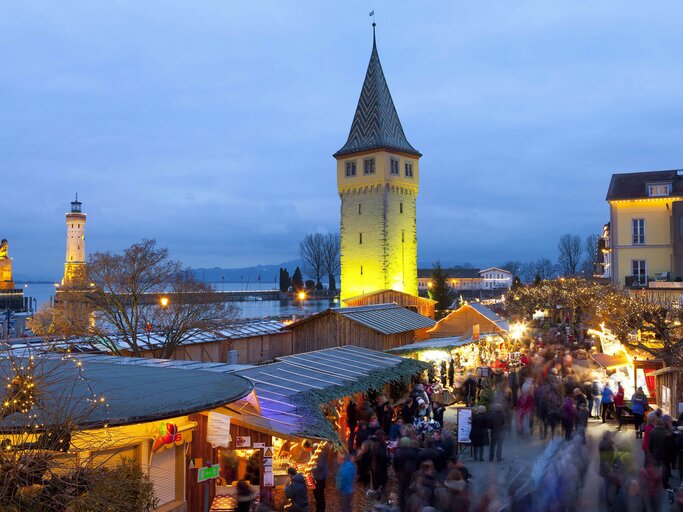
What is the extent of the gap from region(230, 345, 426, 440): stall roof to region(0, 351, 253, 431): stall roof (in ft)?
4.54

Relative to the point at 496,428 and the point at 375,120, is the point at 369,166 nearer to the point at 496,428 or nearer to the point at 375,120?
the point at 375,120

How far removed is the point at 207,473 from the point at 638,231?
40.5m

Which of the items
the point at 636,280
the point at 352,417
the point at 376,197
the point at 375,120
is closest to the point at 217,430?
the point at 352,417

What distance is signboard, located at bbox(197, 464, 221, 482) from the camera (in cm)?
1003

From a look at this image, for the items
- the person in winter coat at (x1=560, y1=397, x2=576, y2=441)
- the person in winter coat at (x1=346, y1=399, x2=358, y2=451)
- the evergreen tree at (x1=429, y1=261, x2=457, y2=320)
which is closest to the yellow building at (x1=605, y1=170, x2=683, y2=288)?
the evergreen tree at (x1=429, y1=261, x2=457, y2=320)

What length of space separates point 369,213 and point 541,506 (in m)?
44.3

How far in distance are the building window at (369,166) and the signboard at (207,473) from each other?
44401 millimetres

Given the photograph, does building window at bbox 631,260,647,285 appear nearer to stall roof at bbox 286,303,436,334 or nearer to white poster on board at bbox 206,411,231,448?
stall roof at bbox 286,303,436,334

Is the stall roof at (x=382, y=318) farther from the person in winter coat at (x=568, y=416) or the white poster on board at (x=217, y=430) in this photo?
the white poster on board at (x=217, y=430)

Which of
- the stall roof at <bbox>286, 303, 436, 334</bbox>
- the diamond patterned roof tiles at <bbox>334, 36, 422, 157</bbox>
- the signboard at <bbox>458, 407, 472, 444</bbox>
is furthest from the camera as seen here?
the diamond patterned roof tiles at <bbox>334, 36, 422, 157</bbox>

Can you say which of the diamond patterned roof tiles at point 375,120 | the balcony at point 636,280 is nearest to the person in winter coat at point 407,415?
the balcony at point 636,280

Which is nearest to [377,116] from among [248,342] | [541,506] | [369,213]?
[369,213]

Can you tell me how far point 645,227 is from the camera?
42250mm

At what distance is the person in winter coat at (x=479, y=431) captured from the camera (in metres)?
14.4
